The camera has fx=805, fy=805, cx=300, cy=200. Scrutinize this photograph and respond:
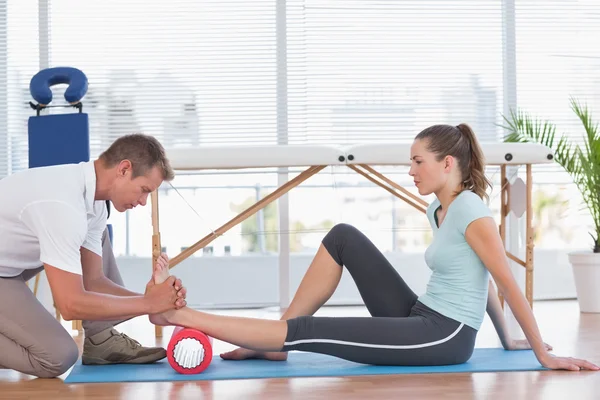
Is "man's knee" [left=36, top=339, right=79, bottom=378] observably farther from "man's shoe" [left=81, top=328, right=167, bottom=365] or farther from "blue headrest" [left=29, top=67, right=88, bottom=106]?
"blue headrest" [left=29, top=67, right=88, bottom=106]

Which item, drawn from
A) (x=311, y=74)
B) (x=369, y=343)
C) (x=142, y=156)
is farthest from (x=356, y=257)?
(x=311, y=74)

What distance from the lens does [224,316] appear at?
7.24ft

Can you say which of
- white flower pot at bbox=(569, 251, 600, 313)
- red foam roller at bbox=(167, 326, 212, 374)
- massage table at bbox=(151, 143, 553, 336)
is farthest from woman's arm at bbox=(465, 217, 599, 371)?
white flower pot at bbox=(569, 251, 600, 313)

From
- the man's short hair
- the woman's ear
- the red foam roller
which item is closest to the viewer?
the man's short hair

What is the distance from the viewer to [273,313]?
13.6 feet

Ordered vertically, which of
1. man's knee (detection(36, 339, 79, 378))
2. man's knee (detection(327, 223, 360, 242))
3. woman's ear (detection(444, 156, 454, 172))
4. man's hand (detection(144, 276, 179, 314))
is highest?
woman's ear (detection(444, 156, 454, 172))

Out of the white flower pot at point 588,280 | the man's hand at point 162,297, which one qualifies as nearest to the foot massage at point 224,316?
the man's hand at point 162,297

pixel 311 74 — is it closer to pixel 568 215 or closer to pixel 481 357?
pixel 568 215

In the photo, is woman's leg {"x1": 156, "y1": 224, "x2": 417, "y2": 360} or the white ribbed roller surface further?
woman's leg {"x1": 156, "y1": 224, "x2": 417, "y2": 360}

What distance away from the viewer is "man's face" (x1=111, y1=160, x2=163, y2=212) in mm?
2109

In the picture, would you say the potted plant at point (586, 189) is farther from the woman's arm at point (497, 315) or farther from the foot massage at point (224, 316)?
the foot massage at point (224, 316)

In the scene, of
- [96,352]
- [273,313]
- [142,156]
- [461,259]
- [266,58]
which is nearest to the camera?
[142,156]

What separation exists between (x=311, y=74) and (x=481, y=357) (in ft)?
7.84

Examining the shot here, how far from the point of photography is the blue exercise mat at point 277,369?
2238 mm
